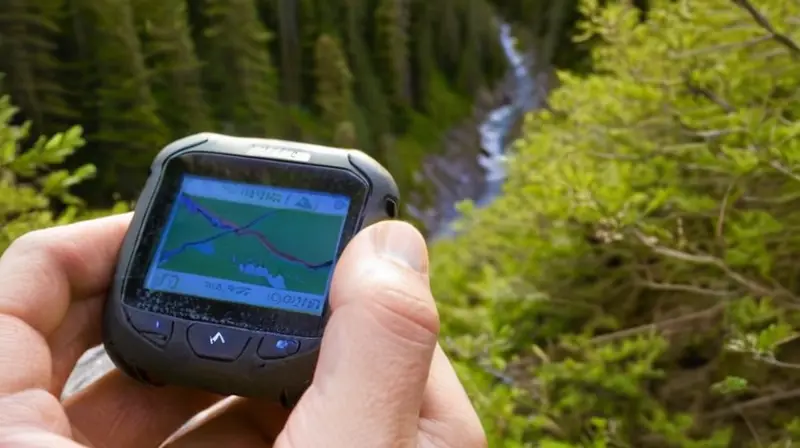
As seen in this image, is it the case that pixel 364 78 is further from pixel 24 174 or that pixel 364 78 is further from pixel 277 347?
pixel 277 347

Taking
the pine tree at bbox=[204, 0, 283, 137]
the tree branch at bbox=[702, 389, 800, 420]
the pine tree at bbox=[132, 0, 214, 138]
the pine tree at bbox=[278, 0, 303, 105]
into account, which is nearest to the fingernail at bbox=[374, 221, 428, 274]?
the tree branch at bbox=[702, 389, 800, 420]

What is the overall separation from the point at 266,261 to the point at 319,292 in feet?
0.31

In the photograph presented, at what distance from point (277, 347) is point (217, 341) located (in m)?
0.08

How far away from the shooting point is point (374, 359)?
73cm

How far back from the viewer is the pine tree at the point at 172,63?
5434 mm

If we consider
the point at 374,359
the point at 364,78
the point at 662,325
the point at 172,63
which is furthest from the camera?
the point at 364,78

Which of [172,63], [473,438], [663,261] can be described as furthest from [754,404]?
[172,63]

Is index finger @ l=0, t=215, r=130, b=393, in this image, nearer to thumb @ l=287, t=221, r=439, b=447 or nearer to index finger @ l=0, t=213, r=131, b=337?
index finger @ l=0, t=213, r=131, b=337

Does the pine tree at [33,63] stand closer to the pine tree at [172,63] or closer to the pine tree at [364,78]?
the pine tree at [172,63]

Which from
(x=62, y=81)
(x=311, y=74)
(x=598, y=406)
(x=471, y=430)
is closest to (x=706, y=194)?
(x=598, y=406)

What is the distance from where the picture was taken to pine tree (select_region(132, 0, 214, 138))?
5.43m

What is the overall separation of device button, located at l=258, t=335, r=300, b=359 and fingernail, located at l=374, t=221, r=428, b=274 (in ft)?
0.55

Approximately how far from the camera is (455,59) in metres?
9.86

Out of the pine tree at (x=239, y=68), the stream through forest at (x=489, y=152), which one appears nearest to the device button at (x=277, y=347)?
the stream through forest at (x=489, y=152)
